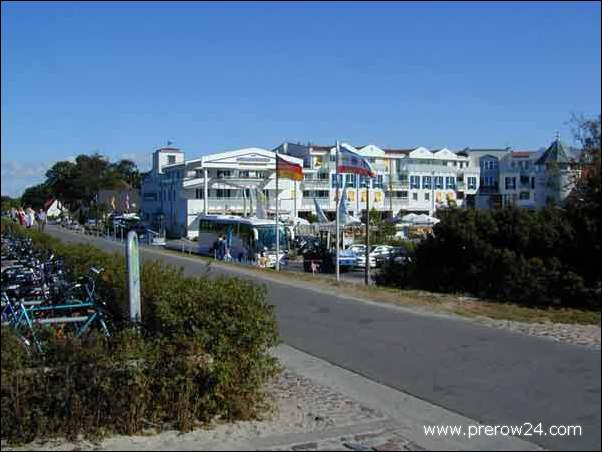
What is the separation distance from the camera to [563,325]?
658 cm

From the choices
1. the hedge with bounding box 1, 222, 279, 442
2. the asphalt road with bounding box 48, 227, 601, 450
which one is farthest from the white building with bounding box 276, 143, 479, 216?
the hedge with bounding box 1, 222, 279, 442

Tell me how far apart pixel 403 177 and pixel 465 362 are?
9409 cm

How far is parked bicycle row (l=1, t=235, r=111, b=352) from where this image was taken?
7430 mm

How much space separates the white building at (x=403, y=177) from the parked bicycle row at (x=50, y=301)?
74149mm

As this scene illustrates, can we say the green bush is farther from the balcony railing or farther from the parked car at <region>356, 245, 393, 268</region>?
the balcony railing

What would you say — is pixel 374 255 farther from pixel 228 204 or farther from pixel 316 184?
pixel 316 184

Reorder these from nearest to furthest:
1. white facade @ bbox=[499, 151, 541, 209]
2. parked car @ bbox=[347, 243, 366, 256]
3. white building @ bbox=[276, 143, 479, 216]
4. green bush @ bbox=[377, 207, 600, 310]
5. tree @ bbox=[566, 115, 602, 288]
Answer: tree @ bbox=[566, 115, 602, 288], green bush @ bbox=[377, 207, 600, 310], parked car @ bbox=[347, 243, 366, 256], white building @ bbox=[276, 143, 479, 216], white facade @ bbox=[499, 151, 541, 209]

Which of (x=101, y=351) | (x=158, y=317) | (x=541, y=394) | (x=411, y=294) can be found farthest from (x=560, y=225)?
(x=101, y=351)

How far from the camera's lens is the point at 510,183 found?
336ft

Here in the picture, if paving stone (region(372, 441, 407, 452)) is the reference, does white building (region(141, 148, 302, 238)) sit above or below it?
above

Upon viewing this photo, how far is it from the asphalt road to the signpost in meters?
2.64

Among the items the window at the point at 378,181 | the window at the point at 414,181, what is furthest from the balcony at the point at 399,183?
the window at the point at 378,181

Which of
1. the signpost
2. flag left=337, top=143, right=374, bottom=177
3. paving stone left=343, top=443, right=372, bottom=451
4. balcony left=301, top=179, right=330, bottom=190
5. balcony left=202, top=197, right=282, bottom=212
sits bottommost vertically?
paving stone left=343, top=443, right=372, bottom=451

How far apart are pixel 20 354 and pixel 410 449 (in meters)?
3.24
